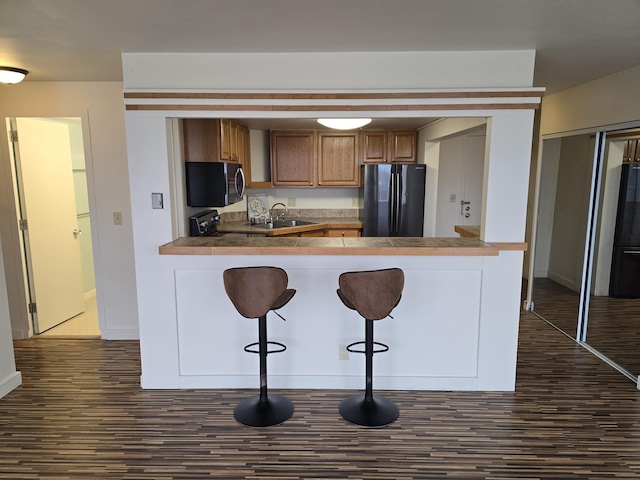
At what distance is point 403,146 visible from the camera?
216 inches

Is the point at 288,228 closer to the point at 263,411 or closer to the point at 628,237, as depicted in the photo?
the point at 263,411

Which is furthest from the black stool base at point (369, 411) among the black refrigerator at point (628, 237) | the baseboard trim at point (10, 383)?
the black refrigerator at point (628, 237)

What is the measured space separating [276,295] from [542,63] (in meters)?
2.58

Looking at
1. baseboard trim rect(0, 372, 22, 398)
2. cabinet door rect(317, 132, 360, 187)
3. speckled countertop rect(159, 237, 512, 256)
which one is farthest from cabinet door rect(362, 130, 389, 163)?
baseboard trim rect(0, 372, 22, 398)

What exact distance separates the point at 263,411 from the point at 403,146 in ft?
13.3

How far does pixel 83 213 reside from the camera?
199 inches

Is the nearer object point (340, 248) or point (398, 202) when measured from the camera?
point (340, 248)

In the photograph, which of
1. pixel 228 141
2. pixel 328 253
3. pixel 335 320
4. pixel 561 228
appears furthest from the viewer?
pixel 561 228

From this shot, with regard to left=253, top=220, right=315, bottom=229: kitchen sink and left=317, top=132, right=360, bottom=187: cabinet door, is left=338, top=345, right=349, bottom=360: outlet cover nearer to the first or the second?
left=253, top=220, right=315, bottom=229: kitchen sink

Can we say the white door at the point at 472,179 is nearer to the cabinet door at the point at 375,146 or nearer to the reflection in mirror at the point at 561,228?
the reflection in mirror at the point at 561,228

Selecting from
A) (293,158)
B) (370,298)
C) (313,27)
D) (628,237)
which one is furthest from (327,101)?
(628,237)

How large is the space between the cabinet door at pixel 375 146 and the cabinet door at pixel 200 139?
2509 mm

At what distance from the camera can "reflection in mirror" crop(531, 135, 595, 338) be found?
4656 millimetres

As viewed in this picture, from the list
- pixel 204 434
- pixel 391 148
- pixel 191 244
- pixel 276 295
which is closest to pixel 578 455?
pixel 276 295
